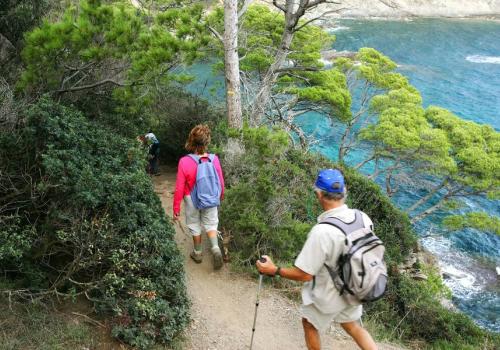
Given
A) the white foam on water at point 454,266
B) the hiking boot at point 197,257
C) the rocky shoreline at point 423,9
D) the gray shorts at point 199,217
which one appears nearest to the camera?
the gray shorts at point 199,217

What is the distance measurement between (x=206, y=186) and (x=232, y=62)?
434 centimetres

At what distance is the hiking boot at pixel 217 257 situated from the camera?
659 cm

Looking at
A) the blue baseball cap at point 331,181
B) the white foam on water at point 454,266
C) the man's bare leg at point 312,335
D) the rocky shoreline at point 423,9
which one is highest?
the blue baseball cap at point 331,181

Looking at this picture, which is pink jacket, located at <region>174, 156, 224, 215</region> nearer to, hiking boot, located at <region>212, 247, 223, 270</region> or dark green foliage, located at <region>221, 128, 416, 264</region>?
hiking boot, located at <region>212, 247, 223, 270</region>

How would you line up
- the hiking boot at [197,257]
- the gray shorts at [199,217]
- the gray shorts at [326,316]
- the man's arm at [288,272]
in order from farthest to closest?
the hiking boot at [197,257], the gray shorts at [199,217], the gray shorts at [326,316], the man's arm at [288,272]

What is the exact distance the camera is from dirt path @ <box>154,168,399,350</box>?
5613 millimetres

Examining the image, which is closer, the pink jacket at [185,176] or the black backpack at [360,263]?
the black backpack at [360,263]

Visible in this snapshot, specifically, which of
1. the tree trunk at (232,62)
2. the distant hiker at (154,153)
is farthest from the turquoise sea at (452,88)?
the tree trunk at (232,62)

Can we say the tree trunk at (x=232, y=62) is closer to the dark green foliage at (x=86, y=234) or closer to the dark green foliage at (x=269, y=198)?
the dark green foliage at (x=269, y=198)

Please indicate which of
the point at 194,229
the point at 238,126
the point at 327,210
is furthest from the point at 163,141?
the point at 327,210

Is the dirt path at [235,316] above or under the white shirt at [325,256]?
under

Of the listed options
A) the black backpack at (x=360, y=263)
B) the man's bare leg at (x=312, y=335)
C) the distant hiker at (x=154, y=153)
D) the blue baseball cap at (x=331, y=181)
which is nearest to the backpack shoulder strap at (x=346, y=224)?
the black backpack at (x=360, y=263)

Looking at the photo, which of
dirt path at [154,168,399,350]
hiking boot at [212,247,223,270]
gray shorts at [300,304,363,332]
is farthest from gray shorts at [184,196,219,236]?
gray shorts at [300,304,363,332]

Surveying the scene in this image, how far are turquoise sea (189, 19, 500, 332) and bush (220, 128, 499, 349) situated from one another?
5.20 metres
